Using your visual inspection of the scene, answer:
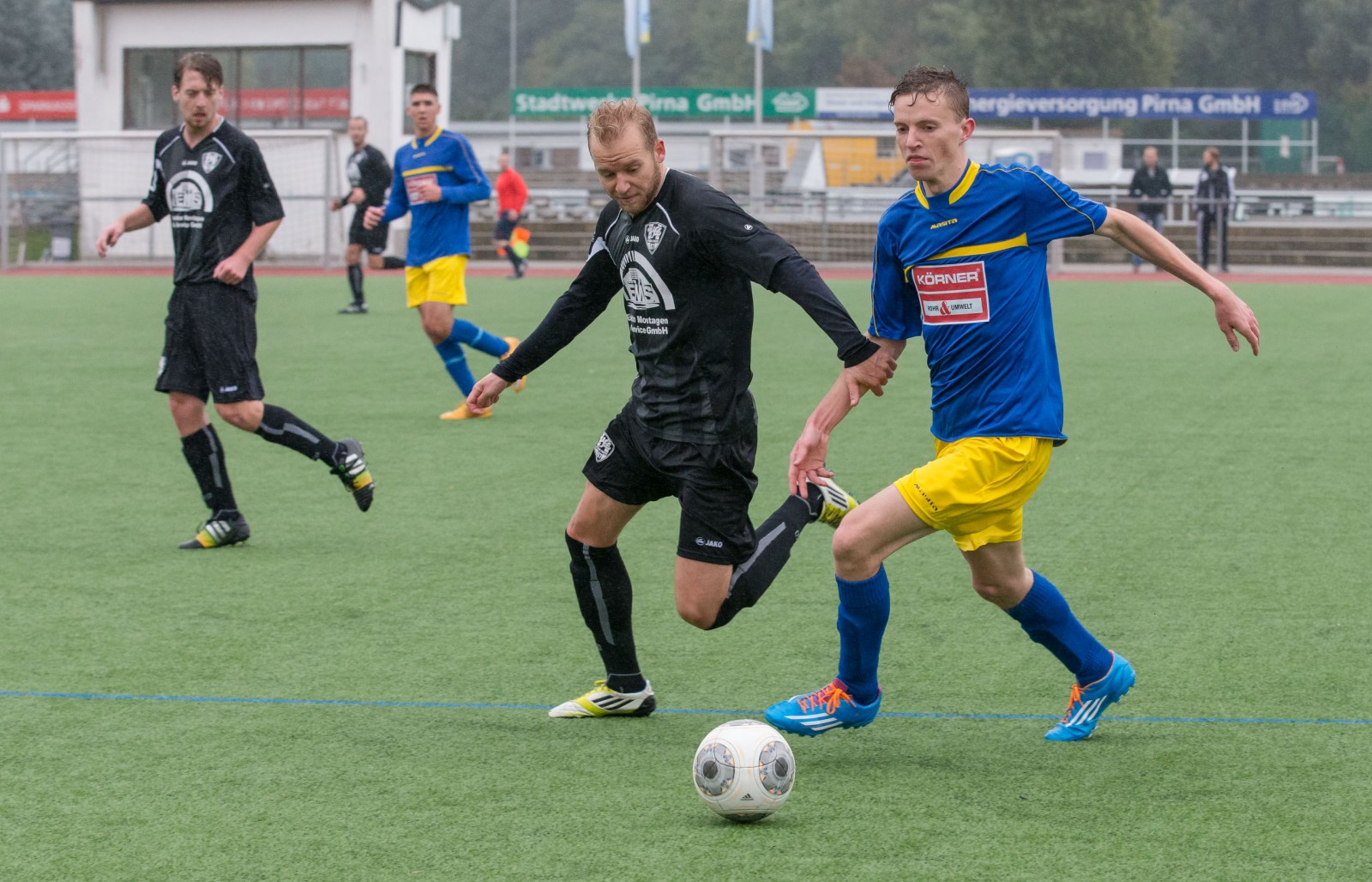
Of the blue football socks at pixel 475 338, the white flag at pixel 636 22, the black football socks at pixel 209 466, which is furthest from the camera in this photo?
the white flag at pixel 636 22

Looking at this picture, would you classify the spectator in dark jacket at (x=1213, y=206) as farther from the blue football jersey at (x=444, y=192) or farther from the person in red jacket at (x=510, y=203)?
the blue football jersey at (x=444, y=192)

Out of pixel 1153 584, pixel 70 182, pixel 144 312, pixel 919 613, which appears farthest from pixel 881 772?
pixel 70 182

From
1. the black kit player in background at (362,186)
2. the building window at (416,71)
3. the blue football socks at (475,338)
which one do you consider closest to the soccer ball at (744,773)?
the blue football socks at (475,338)

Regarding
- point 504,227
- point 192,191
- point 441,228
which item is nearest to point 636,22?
point 504,227

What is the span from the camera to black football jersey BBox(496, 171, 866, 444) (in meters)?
4.34

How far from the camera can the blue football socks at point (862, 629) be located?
440 centimetres

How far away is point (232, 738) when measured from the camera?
4570 millimetres

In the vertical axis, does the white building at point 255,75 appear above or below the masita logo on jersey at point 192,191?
above

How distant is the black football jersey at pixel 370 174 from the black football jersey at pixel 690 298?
46.6ft

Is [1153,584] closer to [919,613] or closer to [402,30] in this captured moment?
[919,613]

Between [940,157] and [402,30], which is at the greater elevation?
[402,30]

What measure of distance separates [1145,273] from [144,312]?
607 inches

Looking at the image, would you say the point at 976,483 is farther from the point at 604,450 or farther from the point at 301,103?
the point at 301,103

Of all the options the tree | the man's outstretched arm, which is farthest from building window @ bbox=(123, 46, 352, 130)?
the tree
